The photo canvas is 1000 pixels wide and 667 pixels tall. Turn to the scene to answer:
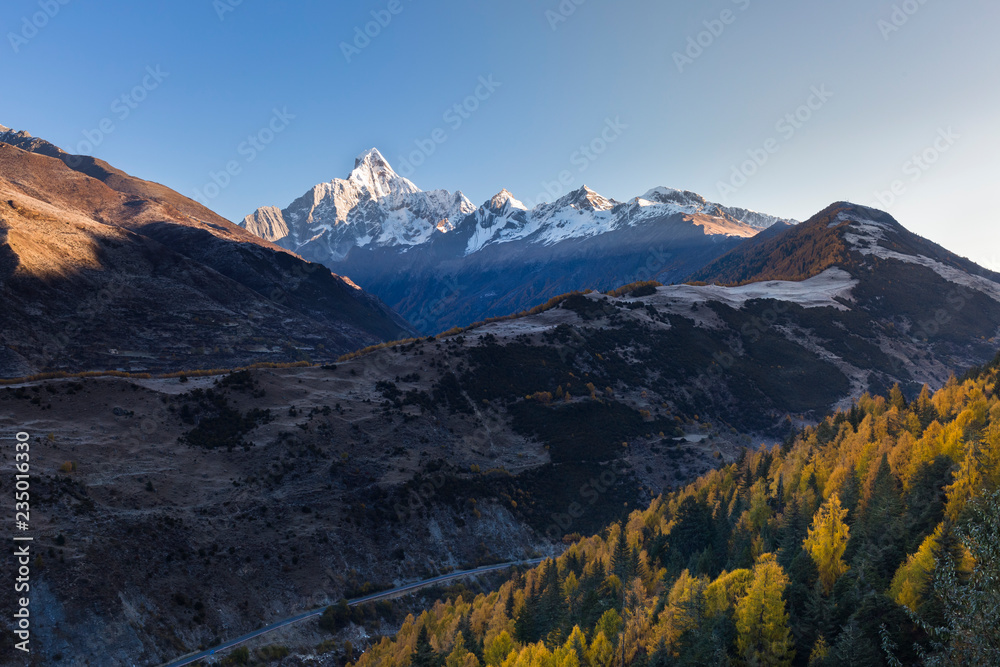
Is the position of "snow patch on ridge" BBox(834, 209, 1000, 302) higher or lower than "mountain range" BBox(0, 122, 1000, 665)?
higher

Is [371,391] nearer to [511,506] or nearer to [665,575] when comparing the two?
[511,506]

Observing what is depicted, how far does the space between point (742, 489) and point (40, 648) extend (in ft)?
193

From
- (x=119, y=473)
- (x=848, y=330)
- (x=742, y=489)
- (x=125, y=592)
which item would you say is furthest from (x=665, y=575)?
(x=848, y=330)

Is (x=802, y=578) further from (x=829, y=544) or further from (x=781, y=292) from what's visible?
(x=781, y=292)

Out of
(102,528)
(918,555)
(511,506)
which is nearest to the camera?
(918,555)

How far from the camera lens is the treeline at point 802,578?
2217cm

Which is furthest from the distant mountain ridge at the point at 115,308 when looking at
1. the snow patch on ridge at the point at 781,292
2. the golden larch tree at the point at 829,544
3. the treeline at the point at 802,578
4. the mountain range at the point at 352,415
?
the golden larch tree at the point at 829,544

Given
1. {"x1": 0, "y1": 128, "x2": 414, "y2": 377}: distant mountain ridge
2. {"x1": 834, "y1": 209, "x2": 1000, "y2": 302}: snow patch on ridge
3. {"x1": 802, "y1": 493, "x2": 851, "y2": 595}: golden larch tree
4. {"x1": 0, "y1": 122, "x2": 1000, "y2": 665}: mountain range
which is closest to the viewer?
{"x1": 802, "y1": 493, "x2": 851, "y2": 595}: golden larch tree

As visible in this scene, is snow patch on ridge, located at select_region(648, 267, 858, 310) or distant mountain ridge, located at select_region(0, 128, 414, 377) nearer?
Result: distant mountain ridge, located at select_region(0, 128, 414, 377)

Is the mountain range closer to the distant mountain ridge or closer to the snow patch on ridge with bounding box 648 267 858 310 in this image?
the distant mountain ridge

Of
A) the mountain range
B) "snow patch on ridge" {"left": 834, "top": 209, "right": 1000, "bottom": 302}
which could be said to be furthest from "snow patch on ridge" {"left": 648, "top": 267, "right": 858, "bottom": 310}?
"snow patch on ridge" {"left": 834, "top": 209, "right": 1000, "bottom": 302}

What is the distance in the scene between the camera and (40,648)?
128 feet

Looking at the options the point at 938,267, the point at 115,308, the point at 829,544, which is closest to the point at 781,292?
the point at 938,267

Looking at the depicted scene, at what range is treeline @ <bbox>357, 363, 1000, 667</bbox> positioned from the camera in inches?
873
